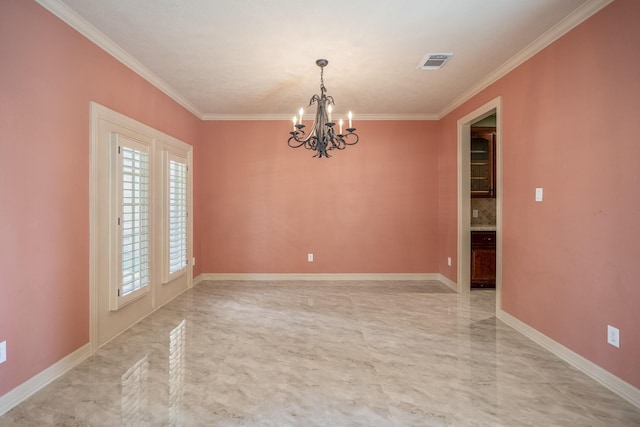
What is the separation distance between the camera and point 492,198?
17.2ft

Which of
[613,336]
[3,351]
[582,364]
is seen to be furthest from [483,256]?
[3,351]

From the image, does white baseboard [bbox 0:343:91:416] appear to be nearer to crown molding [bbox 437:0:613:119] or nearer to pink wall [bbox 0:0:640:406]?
pink wall [bbox 0:0:640:406]

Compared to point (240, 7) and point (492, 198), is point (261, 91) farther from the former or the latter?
point (492, 198)

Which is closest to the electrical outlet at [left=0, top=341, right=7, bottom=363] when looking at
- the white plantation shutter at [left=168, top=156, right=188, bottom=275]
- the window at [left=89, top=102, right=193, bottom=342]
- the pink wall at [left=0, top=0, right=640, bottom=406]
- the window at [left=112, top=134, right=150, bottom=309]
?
the pink wall at [left=0, top=0, right=640, bottom=406]

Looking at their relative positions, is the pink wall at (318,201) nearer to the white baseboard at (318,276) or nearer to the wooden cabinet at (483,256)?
the white baseboard at (318,276)

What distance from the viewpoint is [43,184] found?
2.25 metres

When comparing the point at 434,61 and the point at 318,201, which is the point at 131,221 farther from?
the point at 434,61

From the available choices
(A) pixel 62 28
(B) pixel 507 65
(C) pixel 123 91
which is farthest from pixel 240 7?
(B) pixel 507 65

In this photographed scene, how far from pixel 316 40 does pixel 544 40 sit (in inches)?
77.3

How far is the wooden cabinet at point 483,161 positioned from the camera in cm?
497

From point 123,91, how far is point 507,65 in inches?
151

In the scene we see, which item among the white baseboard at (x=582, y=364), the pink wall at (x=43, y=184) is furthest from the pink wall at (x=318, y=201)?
the pink wall at (x=43, y=184)

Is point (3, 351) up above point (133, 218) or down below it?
below

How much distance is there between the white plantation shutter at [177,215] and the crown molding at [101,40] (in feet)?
2.91
